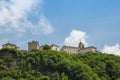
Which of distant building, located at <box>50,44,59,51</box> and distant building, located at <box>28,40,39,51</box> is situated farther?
distant building, located at <box>50,44,59,51</box>

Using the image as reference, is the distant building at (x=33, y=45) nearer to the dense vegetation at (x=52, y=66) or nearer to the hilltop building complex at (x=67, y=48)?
the hilltop building complex at (x=67, y=48)

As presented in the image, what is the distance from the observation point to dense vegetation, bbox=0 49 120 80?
8306 cm

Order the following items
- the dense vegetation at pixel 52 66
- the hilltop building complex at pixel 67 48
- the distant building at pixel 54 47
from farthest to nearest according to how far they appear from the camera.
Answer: the distant building at pixel 54 47, the hilltop building complex at pixel 67 48, the dense vegetation at pixel 52 66

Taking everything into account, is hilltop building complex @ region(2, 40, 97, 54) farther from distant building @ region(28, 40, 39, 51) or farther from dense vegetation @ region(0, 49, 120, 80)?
dense vegetation @ region(0, 49, 120, 80)

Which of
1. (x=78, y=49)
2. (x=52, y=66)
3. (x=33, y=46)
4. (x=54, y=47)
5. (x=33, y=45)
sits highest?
(x=54, y=47)

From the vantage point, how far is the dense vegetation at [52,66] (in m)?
83.1

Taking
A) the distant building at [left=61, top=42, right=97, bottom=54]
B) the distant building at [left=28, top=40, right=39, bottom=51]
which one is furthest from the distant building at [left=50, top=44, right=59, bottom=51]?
the distant building at [left=28, top=40, right=39, bottom=51]

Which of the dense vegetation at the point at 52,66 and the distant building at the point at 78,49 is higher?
the distant building at the point at 78,49

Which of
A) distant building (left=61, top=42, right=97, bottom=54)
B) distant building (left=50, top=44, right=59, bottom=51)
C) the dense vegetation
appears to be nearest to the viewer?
the dense vegetation

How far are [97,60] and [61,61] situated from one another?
841 centimetres

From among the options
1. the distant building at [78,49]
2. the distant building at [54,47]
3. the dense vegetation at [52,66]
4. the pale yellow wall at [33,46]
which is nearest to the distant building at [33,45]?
the pale yellow wall at [33,46]

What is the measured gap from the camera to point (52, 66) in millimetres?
85750

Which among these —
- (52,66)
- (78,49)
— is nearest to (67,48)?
(78,49)

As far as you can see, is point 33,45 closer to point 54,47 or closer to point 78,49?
point 54,47
